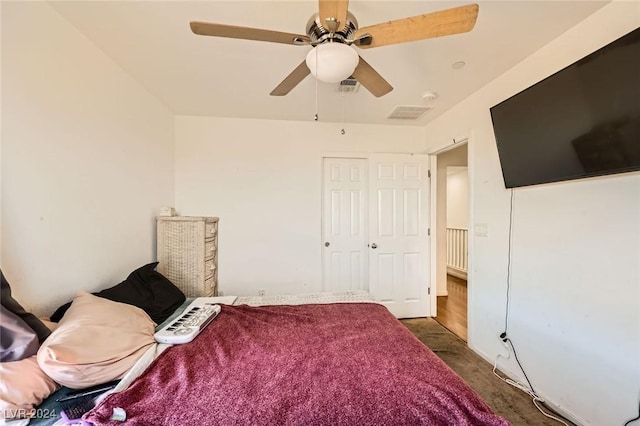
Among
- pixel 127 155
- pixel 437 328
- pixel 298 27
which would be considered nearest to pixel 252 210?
pixel 127 155

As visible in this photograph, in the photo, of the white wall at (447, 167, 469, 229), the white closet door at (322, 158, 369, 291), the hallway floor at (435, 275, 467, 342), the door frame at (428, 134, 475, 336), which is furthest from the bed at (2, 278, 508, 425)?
the white wall at (447, 167, 469, 229)

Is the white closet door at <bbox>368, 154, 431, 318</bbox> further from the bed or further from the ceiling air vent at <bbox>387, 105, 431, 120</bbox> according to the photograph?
the bed

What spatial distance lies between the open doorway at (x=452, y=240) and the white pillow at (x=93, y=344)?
3.00 m

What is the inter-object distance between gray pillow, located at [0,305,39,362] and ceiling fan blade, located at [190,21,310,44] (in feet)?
4.66

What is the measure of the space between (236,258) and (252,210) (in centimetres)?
61

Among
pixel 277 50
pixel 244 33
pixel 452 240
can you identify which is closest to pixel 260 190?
pixel 277 50

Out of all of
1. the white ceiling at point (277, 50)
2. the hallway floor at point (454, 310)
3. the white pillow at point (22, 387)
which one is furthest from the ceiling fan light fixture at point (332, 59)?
the hallway floor at point (454, 310)

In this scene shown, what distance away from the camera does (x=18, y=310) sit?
3.62ft

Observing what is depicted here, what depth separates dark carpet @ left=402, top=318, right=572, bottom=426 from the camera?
174 cm

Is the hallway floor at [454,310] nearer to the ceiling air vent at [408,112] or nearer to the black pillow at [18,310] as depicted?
the ceiling air vent at [408,112]

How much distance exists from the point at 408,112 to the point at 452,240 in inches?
140

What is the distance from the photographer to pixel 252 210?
10.5ft

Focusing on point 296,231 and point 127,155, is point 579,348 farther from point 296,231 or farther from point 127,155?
point 127,155

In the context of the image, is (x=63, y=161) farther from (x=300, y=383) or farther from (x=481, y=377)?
(x=481, y=377)
